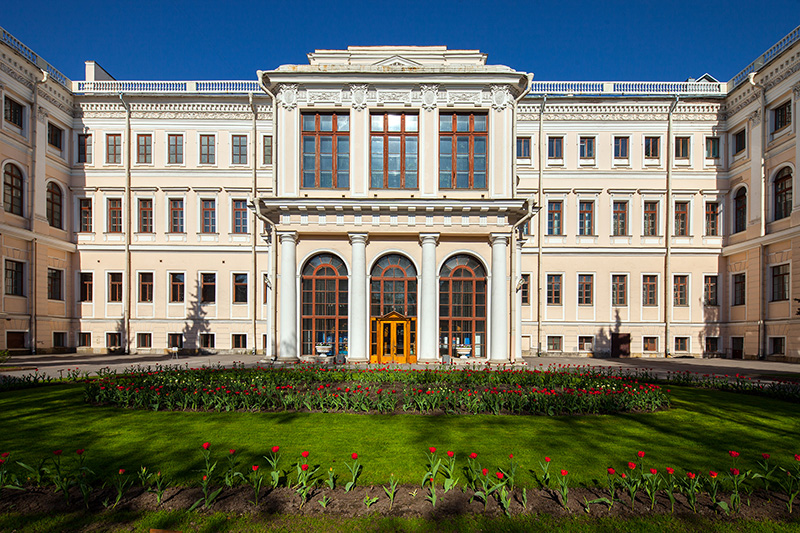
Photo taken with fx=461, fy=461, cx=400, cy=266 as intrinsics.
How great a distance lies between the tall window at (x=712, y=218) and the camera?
32.8 metres

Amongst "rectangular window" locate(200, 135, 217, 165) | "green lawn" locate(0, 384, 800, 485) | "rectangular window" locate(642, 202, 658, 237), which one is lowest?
"green lawn" locate(0, 384, 800, 485)

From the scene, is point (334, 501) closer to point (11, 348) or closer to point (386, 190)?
point (386, 190)

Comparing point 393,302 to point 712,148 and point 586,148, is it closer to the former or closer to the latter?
point 586,148

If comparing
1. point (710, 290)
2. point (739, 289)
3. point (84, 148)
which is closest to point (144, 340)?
point (84, 148)

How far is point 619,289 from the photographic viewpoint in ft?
107

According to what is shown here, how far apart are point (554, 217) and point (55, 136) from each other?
115 feet

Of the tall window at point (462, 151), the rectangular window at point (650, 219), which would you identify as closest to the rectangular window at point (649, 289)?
the rectangular window at point (650, 219)

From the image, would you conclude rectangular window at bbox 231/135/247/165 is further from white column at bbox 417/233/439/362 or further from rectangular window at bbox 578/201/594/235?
rectangular window at bbox 578/201/594/235

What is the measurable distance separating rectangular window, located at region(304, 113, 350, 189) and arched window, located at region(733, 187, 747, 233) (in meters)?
26.0

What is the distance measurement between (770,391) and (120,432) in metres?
17.6

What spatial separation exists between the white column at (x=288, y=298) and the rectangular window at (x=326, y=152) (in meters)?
3.16

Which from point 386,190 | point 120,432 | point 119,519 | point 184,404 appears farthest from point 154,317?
point 119,519

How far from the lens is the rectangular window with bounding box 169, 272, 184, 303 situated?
32.5m

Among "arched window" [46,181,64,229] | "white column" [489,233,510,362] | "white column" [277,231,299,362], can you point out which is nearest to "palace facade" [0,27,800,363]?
"arched window" [46,181,64,229]
